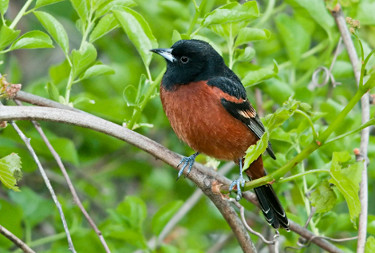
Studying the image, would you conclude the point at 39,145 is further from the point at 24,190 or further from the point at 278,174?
the point at 278,174

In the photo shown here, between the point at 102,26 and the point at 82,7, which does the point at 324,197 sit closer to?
the point at 102,26

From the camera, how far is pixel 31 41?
8.73 feet

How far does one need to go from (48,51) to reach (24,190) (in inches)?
96.3

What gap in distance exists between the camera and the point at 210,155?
11.0 feet

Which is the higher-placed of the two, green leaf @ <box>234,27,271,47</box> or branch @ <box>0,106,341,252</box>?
green leaf @ <box>234,27,271,47</box>

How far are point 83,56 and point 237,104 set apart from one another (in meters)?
0.92

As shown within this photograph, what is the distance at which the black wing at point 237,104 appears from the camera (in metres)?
3.29

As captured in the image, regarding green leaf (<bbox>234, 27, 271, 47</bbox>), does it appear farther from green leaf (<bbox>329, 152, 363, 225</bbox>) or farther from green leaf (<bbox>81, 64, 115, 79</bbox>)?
green leaf (<bbox>329, 152, 363, 225</bbox>)

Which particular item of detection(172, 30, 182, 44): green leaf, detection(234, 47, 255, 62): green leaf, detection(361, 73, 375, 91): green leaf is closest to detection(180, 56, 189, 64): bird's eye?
detection(234, 47, 255, 62): green leaf

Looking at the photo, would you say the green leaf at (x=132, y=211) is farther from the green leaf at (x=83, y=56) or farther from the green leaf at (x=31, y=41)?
the green leaf at (x=31, y=41)

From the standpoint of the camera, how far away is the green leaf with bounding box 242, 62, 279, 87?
9.94 feet

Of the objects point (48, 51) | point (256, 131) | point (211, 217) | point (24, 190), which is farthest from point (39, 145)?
point (48, 51)

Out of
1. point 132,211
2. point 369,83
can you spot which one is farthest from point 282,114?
point 132,211

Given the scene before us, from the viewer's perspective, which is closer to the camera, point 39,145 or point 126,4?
A: point 126,4
